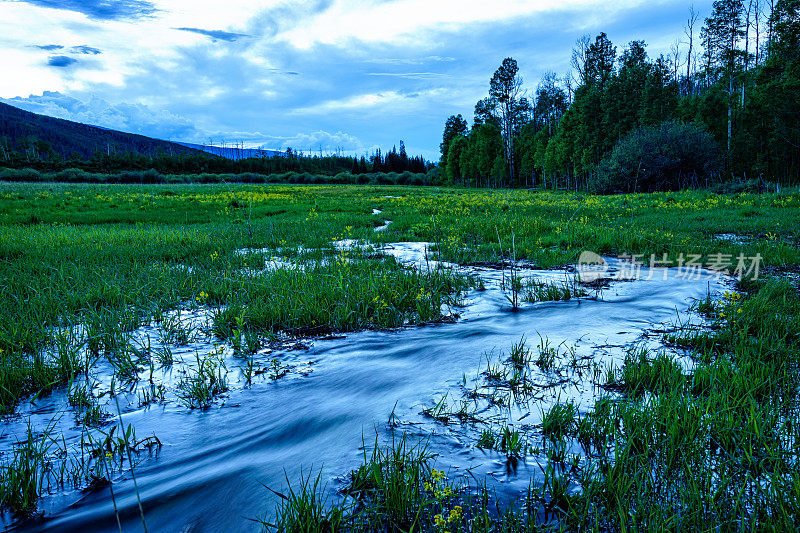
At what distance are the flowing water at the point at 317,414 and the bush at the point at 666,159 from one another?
27.6 meters

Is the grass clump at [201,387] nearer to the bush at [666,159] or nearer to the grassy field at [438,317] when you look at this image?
the grassy field at [438,317]

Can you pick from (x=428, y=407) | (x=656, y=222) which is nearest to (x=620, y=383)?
(x=428, y=407)

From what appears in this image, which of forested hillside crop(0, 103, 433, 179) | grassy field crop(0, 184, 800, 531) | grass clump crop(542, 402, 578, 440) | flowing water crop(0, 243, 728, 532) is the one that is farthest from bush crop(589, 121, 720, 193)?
forested hillside crop(0, 103, 433, 179)

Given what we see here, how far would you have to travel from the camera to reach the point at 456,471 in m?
2.33

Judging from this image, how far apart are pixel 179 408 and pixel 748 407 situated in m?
4.08

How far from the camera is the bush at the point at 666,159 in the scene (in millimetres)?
27859

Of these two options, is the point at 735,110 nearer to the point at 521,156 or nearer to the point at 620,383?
the point at 521,156

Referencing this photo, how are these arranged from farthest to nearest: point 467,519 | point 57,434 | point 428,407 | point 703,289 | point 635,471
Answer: point 703,289
point 428,407
point 57,434
point 635,471
point 467,519

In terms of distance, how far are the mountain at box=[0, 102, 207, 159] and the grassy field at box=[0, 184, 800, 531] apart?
158319 mm

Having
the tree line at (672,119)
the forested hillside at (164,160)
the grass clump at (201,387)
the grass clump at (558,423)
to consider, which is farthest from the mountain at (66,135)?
the grass clump at (558,423)

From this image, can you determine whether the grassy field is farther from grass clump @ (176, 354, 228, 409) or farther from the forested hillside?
the forested hillside

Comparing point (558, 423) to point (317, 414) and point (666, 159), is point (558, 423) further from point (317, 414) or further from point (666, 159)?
point (666, 159)

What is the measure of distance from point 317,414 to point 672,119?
163 ft

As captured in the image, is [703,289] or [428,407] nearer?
[428,407]
